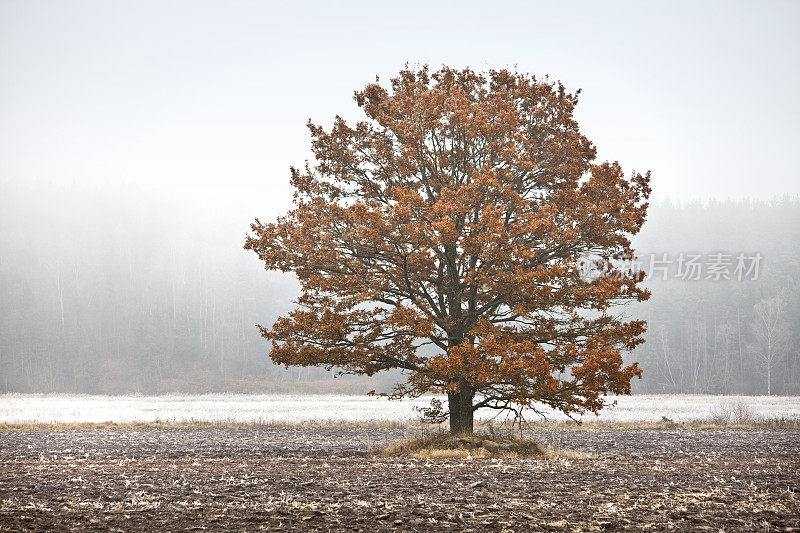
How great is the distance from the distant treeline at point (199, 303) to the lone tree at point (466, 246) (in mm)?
74918

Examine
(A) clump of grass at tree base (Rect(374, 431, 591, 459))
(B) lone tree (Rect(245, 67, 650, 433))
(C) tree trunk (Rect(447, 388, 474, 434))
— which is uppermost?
(B) lone tree (Rect(245, 67, 650, 433))

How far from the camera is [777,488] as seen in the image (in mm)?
12273

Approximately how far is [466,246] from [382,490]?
782cm

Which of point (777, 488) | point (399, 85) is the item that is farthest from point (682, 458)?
point (399, 85)

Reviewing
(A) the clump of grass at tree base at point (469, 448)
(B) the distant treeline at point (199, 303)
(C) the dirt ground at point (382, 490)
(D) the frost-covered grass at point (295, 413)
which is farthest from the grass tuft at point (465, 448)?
(B) the distant treeline at point (199, 303)

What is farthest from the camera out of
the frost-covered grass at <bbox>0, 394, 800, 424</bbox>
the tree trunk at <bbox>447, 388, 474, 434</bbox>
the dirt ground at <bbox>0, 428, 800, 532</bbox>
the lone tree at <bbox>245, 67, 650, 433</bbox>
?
the frost-covered grass at <bbox>0, 394, 800, 424</bbox>

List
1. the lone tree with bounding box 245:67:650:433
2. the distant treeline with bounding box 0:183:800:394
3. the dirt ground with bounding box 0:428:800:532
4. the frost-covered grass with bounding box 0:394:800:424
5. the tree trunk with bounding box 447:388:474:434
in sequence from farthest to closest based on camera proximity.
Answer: the distant treeline with bounding box 0:183:800:394
the frost-covered grass with bounding box 0:394:800:424
the tree trunk with bounding box 447:388:474:434
the lone tree with bounding box 245:67:650:433
the dirt ground with bounding box 0:428:800:532

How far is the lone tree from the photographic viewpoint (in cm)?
1773

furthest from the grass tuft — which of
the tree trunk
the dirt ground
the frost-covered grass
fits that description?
the frost-covered grass

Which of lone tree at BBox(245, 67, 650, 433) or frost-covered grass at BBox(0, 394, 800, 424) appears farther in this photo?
frost-covered grass at BBox(0, 394, 800, 424)

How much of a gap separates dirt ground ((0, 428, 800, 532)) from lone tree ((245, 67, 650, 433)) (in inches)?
105

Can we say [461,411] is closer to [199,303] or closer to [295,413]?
[295,413]

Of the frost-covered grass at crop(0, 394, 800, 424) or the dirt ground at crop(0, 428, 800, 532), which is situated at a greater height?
the dirt ground at crop(0, 428, 800, 532)

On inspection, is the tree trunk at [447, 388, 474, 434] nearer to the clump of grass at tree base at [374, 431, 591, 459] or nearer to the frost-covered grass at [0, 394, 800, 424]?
the clump of grass at tree base at [374, 431, 591, 459]
